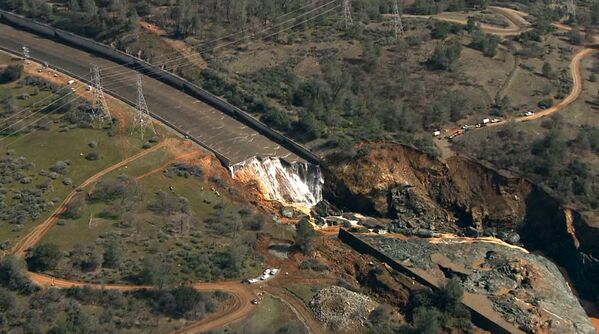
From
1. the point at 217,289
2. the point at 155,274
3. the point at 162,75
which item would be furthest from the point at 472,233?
the point at 162,75

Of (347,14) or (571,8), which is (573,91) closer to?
(571,8)

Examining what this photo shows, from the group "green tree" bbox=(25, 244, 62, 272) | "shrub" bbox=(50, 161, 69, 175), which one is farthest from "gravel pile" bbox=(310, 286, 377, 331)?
"shrub" bbox=(50, 161, 69, 175)

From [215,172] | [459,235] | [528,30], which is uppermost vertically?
[528,30]

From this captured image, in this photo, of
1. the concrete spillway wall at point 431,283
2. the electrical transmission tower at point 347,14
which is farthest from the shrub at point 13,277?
the electrical transmission tower at point 347,14

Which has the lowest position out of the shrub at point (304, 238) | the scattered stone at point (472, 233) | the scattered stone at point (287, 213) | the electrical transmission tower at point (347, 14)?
the scattered stone at point (472, 233)

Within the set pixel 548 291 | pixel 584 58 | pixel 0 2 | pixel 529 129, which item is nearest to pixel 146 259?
pixel 548 291

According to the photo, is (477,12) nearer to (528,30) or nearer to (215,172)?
(528,30)

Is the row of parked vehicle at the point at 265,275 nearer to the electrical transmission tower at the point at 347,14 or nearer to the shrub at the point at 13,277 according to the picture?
the shrub at the point at 13,277
